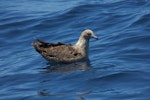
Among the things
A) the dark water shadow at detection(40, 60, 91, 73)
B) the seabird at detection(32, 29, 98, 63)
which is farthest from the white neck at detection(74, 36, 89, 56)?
the dark water shadow at detection(40, 60, 91, 73)

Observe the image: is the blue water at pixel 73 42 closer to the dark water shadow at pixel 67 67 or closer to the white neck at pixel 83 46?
the dark water shadow at pixel 67 67

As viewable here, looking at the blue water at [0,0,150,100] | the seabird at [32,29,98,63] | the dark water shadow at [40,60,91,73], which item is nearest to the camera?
the blue water at [0,0,150,100]

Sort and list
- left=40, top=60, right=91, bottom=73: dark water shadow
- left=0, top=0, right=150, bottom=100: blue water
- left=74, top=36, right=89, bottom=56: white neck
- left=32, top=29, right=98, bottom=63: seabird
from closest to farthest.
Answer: left=0, top=0, right=150, bottom=100: blue water → left=40, top=60, right=91, bottom=73: dark water shadow → left=32, top=29, right=98, bottom=63: seabird → left=74, top=36, right=89, bottom=56: white neck

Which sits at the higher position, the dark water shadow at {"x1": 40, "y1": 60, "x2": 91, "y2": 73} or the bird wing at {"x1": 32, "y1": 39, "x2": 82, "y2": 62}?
the bird wing at {"x1": 32, "y1": 39, "x2": 82, "y2": 62}

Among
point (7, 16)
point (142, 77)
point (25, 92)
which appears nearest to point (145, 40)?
point (142, 77)

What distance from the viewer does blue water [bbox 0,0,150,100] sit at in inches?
654

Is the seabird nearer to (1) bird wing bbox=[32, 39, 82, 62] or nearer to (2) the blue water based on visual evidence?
(1) bird wing bbox=[32, 39, 82, 62]

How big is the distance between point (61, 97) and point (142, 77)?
2.39m

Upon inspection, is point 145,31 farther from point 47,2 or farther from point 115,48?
point 47,2

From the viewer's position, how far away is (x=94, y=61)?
19.3 m

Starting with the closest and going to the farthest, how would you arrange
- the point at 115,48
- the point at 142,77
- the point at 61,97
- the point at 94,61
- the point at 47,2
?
the point at 61,97
the point at 142,77
the point at 94,61
the point at 115,48
the point at 47,2

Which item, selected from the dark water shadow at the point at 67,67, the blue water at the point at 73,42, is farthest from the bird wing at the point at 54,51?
the blue water at the point at 73,42

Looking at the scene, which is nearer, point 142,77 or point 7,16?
point 142,77

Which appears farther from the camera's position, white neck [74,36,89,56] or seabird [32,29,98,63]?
white neck [74,36,89,56]
